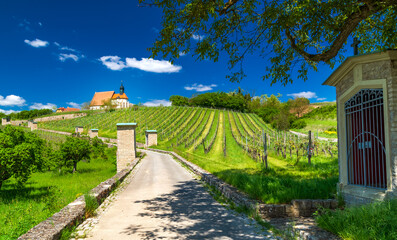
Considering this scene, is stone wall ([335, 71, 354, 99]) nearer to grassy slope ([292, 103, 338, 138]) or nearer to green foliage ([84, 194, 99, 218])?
green foliage ([84, 194, 99, 218])

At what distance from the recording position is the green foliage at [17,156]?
312 inches

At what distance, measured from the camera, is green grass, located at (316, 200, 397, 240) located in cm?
337

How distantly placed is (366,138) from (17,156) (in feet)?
33.3

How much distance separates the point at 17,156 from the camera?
8.07m

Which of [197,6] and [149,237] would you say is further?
[197,6]

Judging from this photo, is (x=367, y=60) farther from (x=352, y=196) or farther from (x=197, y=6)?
(x=197, y=6)

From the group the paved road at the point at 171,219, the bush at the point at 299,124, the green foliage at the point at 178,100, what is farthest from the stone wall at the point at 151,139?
the green foliage at the point at 178,100

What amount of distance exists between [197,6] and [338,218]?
5.47m

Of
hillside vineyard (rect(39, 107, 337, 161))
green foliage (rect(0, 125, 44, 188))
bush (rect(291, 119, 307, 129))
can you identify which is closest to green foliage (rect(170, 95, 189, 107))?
hillside vineyard (rect(39, 107, 337, 161))

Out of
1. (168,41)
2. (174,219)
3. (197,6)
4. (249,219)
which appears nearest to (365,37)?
(197,6)

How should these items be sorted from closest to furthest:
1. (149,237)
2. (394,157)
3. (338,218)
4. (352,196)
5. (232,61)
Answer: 1. (338,218)
2. (149,237)
3. (394,157)
4. (352,196)
5. (232,61)

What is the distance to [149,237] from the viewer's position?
4.52 m

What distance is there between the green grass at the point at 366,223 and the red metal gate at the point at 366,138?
1.63 m

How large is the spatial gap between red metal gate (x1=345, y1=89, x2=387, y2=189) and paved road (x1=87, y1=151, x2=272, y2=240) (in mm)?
3091
